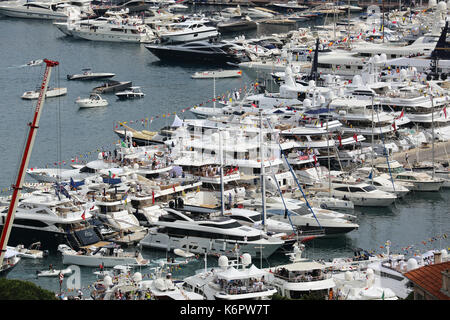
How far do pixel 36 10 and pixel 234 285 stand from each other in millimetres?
98849

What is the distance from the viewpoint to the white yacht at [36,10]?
12681 cm

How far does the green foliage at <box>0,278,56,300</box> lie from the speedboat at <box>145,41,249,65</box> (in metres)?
66.8

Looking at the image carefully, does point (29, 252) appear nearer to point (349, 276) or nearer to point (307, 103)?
point (349, 276)

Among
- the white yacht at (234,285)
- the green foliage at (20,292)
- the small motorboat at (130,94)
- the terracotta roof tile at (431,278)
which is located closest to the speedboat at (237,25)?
the small motorboat at (130,94)

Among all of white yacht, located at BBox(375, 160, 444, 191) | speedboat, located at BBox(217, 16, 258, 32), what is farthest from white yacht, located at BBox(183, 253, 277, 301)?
speedboat, located at BBox(217, 16, 258, 32)

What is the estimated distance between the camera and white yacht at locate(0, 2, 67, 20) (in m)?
127

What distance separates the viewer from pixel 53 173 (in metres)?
53.0

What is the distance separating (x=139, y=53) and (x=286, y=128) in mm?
47507

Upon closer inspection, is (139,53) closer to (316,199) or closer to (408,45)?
(408,45)

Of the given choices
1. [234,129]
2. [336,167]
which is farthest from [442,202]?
[234,129]

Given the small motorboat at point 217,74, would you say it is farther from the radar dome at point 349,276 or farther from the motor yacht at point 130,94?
the radar dome at point 349,276

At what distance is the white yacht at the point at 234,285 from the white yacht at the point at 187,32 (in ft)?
237

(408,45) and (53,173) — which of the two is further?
(408,45)
